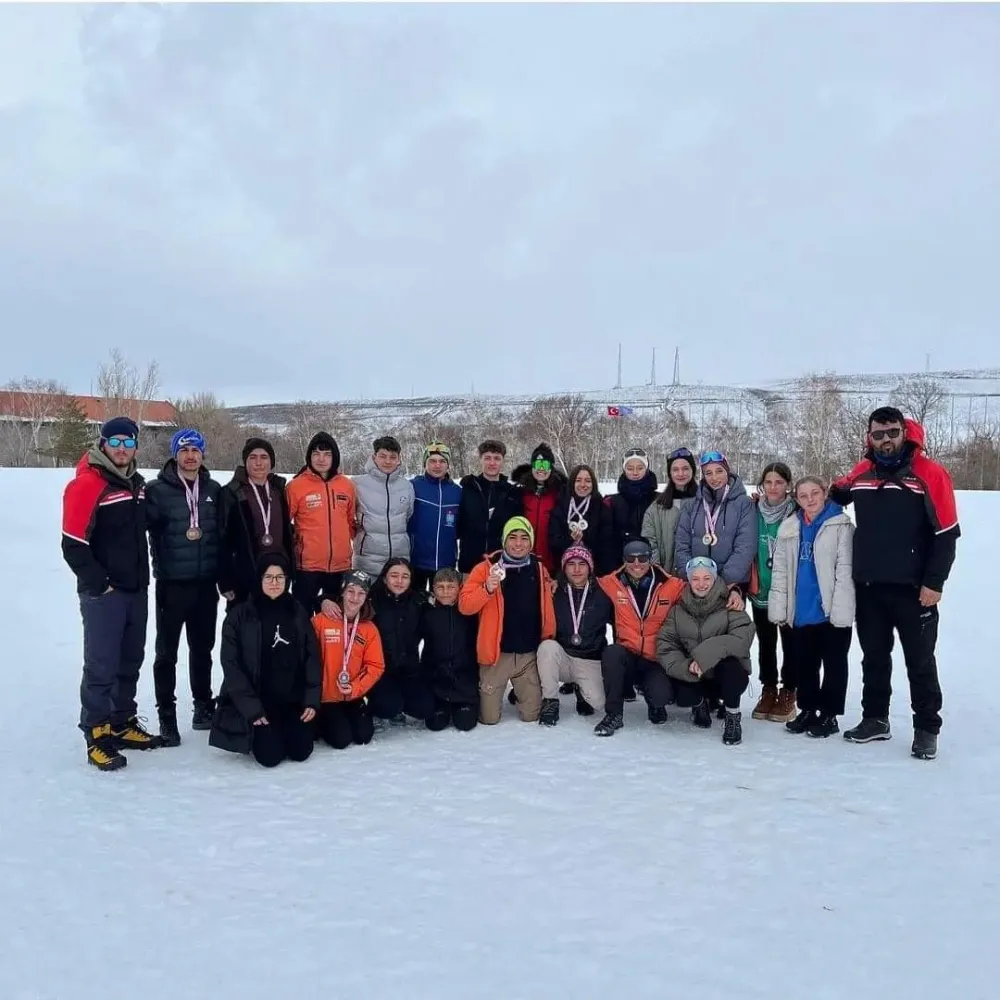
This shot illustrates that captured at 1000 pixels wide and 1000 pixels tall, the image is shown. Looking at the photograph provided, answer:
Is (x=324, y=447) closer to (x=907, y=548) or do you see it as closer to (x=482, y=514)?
(x=482, y=514)

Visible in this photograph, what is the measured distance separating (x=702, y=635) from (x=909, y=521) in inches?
57.1

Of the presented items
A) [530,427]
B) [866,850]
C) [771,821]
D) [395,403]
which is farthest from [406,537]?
[395,403]

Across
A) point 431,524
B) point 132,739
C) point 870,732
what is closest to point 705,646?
point 870,732

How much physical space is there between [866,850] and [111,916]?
3.16 metres

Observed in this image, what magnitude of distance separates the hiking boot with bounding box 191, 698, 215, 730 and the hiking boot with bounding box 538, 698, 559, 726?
220cm

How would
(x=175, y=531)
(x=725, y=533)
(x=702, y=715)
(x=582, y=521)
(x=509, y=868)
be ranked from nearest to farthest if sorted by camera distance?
(x=509, y=868), (x=175, y=531), (x=702, y=715), (x=725, y=533), (x=582, y=521)

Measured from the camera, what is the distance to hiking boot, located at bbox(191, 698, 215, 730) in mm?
5164

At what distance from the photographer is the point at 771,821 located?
12.4 ft

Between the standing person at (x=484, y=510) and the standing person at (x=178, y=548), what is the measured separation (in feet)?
6.02

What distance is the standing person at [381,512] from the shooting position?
18.5 feet

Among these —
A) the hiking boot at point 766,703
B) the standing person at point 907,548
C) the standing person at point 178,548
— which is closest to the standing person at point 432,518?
the standing person at point 178,548

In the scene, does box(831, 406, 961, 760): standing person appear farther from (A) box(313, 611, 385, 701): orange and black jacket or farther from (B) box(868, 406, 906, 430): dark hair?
(A) box(313, 611, 385, 701): orange and black jacket

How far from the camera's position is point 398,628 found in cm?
530

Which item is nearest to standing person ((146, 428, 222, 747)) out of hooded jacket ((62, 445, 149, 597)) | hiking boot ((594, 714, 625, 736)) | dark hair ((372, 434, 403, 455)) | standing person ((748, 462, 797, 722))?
hooded jacket ((62, 445, 149, 597))
